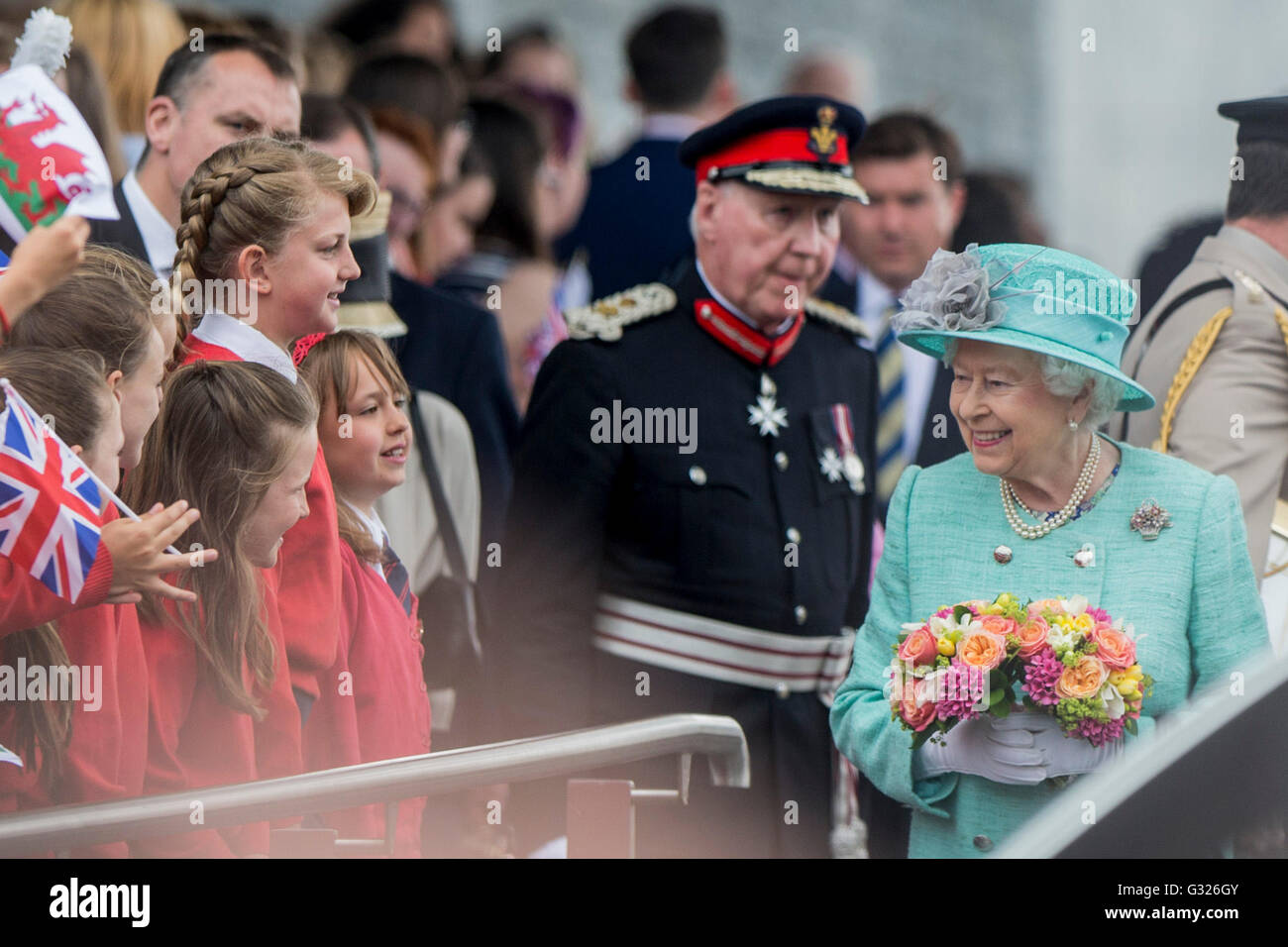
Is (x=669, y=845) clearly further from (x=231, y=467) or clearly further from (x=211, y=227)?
(x=211, y=227)

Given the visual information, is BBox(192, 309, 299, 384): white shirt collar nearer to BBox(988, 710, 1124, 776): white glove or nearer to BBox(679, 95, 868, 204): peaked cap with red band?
BBox(679, 95, 868, 204): peaked cap with red band

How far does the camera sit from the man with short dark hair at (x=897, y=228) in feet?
17.3

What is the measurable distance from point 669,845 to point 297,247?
1494mm

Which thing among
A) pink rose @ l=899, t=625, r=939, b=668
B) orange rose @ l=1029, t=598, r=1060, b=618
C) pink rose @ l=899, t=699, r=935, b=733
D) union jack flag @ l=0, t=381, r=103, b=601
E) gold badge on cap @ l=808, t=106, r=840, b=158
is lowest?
pink rose @ l=899, t=699, r=935, b=733

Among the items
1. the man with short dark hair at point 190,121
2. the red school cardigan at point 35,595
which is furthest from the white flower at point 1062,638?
the man with short dark hair at point 190,121

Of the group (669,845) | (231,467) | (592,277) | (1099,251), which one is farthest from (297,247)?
(1099,251)

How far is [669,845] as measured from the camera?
4.05m

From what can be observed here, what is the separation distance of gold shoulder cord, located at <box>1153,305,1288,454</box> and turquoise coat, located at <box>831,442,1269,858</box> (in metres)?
0.61

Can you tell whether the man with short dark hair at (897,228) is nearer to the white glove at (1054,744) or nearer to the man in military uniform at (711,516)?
the man in military uniform at (711,516)

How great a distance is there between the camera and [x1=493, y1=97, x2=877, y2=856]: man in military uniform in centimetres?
417

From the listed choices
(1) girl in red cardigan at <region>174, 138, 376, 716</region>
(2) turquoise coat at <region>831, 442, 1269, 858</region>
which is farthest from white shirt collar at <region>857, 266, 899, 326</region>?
(1) girl in red cardigan at <region>174, 138, 376, 716</region>

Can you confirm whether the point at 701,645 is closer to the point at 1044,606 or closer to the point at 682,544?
the point at 682,544

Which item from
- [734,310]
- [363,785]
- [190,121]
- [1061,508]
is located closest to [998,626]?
[1061,508]

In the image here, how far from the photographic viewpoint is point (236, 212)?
3.52 metres
